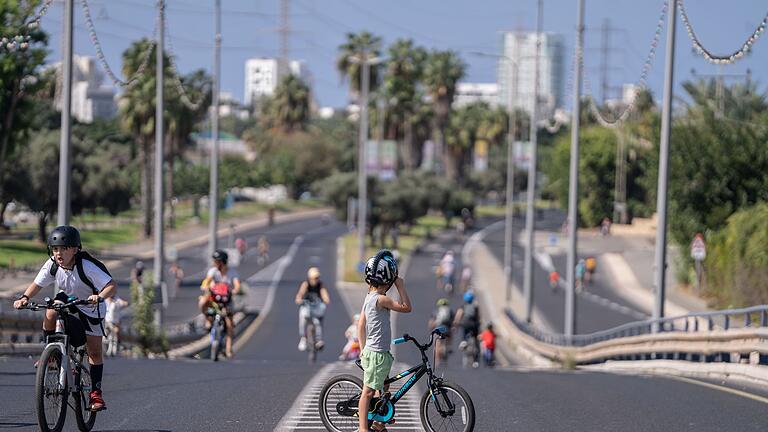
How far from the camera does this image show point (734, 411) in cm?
1349

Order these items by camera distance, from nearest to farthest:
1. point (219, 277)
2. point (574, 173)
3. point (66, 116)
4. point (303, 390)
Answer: point (303, 390)
point (219, 277)
point (66, 116)
point (574, 173)

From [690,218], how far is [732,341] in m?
43.4

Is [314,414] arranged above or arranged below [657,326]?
above

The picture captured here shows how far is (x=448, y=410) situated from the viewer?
32.8 ft

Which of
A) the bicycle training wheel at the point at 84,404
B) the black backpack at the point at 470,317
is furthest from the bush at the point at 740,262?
the bicycle training wheel at the point at 84,404

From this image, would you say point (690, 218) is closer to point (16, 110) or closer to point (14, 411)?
point (16, 110)

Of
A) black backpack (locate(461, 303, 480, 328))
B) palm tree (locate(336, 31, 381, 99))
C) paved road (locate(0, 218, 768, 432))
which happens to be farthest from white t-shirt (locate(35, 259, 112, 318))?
palm tree (locate(336, 31, 381, 99))

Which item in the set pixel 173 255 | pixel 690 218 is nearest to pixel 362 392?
pixel 173 255

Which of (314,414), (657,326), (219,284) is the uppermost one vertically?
(219,284)

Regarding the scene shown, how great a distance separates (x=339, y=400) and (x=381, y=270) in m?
1.28

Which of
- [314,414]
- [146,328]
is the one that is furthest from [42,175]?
[314,414]

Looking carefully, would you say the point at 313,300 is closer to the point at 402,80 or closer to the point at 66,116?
the point at 66,116

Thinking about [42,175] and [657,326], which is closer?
[657,326]

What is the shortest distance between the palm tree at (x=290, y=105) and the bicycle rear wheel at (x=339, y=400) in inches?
5083
